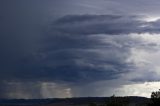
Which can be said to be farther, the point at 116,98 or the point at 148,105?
the point at 148,105

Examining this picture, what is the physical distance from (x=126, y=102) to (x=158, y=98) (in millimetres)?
12216

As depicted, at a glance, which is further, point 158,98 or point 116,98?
point 158,98

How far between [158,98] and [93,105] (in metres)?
17.3

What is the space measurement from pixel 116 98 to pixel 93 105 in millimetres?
5443

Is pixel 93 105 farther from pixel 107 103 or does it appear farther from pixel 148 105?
pixel 148 105

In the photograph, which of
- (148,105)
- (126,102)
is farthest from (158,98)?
(126,102)

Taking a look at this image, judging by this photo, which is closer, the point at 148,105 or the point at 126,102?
the point at 126,102

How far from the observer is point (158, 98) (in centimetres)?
10112

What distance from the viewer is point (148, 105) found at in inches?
4060

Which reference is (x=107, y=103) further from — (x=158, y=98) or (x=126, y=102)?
(x=158, y=98)

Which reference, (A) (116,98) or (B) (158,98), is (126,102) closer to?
(A) (116,98)

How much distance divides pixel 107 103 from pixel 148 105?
589 inches

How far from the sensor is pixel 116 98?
309ft

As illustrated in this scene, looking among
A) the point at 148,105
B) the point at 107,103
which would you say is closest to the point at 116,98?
the point at 107,103
